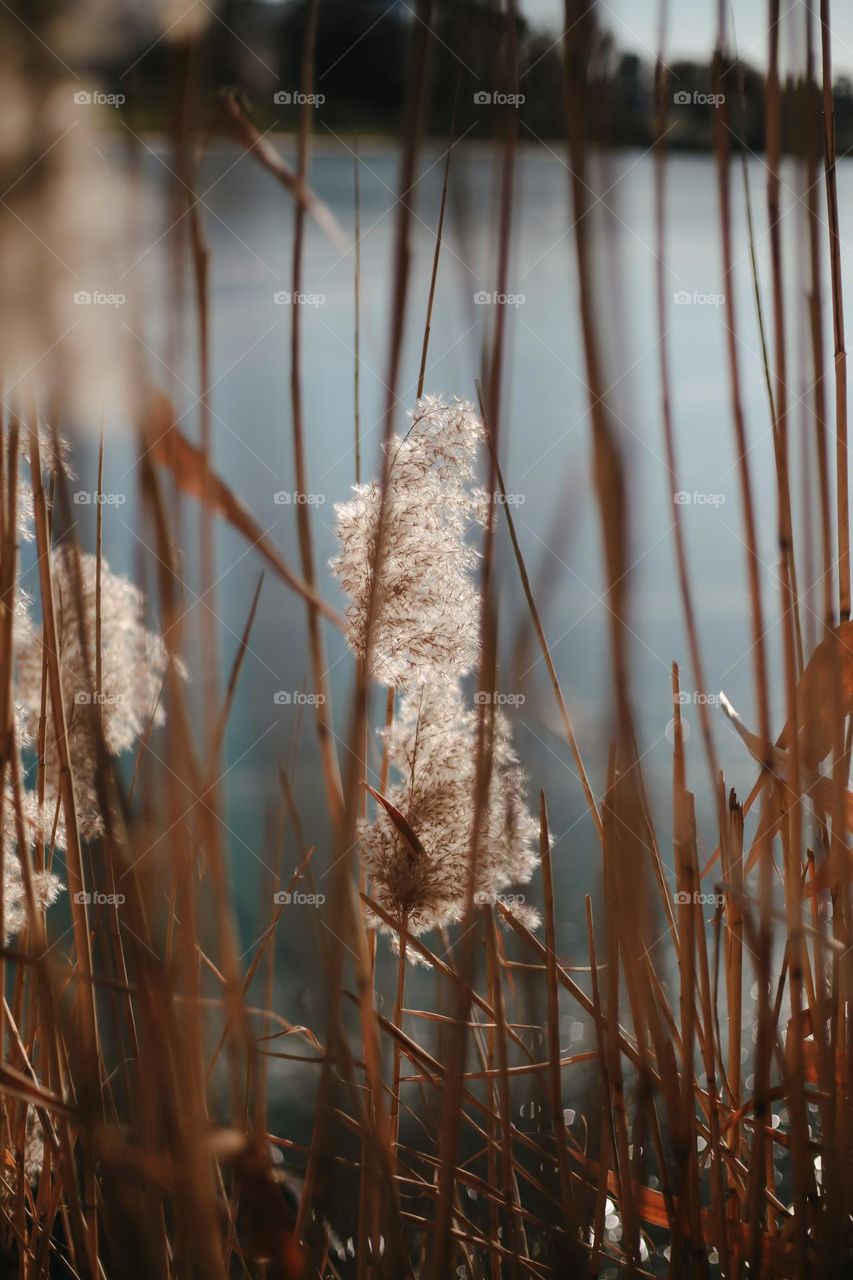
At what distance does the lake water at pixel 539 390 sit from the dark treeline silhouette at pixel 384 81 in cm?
3

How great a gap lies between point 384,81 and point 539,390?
0.92 ft

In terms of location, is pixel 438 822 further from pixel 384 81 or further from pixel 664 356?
pixel 384 81

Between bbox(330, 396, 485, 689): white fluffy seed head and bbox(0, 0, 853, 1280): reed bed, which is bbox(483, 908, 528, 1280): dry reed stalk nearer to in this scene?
bbox(0, 0, 853, 1280): reed bed

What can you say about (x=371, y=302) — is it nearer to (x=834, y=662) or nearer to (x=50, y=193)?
(x=50, y=193)

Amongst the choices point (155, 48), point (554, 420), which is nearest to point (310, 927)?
point (554, 420)

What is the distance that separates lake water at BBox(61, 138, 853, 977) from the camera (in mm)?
481

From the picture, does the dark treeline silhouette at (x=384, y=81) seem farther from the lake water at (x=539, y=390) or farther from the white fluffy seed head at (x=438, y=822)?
the white fluffy seed head at (x=438, y=822)

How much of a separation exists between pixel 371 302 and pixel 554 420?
20 cm

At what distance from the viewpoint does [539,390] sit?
2.19 feet

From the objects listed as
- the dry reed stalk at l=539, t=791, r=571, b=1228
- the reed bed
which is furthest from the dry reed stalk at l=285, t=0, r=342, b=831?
the dry reed stalk at l=539, t=791, r=571, b=1228

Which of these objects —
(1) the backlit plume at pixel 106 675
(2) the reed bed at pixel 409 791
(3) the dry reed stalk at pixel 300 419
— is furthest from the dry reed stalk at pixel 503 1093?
(1) the backlit plume at pixel 106 675

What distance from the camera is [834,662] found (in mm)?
454

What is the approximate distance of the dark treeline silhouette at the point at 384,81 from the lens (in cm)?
56

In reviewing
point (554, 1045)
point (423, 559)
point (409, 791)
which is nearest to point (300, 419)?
point (423, 559)
